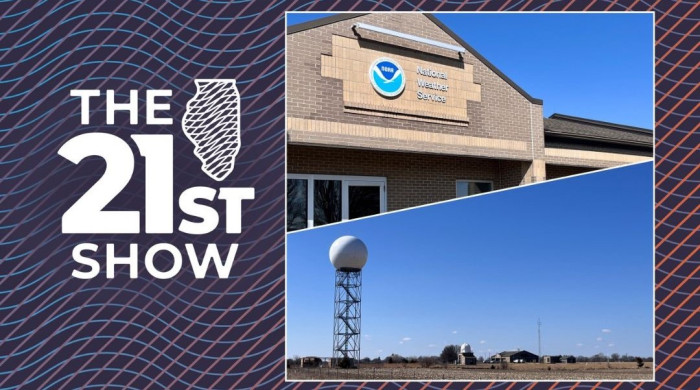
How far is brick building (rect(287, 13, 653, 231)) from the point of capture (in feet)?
36.2

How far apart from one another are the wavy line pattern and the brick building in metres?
3.02

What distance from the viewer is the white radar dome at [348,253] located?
8.68 meters

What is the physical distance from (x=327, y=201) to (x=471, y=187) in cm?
360

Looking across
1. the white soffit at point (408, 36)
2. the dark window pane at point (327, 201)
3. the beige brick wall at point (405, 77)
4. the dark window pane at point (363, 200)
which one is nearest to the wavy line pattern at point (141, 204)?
the beige brick wall at point (405, 77)

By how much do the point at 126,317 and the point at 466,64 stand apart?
819 centimetres

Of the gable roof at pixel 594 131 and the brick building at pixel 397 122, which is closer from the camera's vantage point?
the brick building at pixel 397 122

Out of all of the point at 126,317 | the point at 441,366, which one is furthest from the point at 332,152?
the point at 126,317

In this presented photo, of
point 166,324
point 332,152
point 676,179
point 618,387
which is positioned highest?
point 332,152

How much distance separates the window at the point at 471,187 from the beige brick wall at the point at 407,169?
0.10m

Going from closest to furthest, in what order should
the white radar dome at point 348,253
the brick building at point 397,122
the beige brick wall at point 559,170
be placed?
the white radar dome at point 348,253 < the brick building at point 397,122 < the beige brick wall at point 559,170

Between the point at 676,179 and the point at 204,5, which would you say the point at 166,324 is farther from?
the point at 676,179

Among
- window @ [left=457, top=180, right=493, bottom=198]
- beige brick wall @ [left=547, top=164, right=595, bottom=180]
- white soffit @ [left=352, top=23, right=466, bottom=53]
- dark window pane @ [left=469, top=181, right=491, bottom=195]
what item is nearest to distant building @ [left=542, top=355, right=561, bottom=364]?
window @ [left=457, top=180, right=493, bottom=198]

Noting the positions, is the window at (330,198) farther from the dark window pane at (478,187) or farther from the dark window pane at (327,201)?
the dark window pane at (478,187)

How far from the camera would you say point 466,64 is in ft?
42.1
